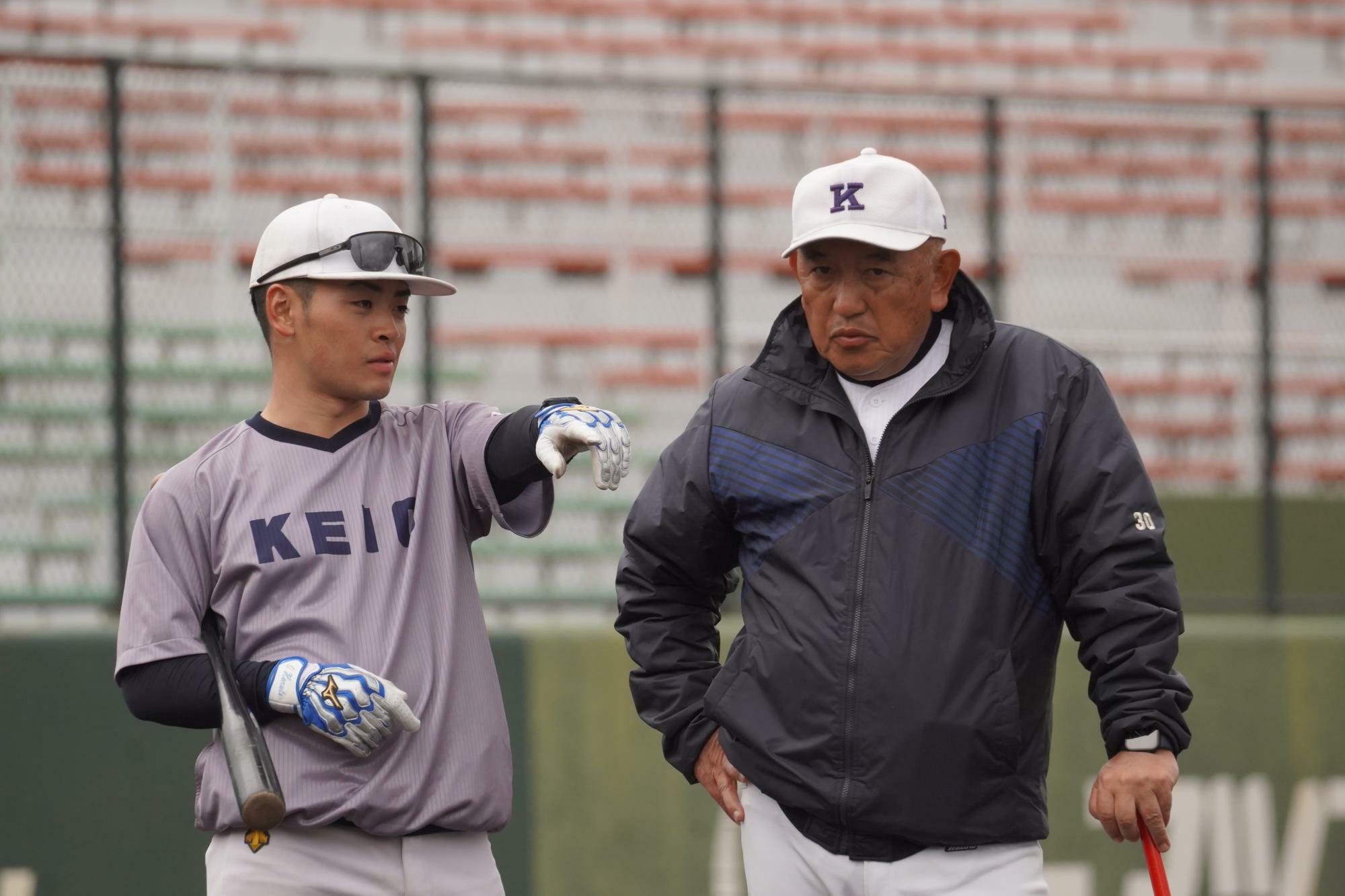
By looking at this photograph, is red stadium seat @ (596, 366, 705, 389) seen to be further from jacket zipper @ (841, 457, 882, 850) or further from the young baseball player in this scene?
jacket zipper @ (841, 457, 882, 850)

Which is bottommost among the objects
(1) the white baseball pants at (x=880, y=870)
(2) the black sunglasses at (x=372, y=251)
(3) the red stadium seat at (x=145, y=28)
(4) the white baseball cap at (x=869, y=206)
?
(1) the white baseball pants at (x=880, y=870)

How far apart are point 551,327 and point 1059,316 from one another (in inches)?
94.6

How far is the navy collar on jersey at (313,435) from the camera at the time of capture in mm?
3170

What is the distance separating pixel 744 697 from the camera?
10.2ft

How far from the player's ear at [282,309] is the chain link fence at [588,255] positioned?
2745mm

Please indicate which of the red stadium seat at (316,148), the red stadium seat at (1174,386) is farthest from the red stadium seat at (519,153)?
the red stadium seat at (1174,386)

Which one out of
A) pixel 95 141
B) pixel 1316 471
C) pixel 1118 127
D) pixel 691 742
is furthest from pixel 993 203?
pixel 691 742

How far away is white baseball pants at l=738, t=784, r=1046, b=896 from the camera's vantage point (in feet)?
9.69

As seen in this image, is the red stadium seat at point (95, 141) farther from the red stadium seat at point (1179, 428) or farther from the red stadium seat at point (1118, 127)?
the red stadium seat at point (1179, 428)

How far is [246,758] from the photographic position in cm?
288

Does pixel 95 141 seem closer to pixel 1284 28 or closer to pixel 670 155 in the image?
pixel 670 155

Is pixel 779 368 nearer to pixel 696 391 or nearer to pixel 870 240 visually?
pixel 870 240

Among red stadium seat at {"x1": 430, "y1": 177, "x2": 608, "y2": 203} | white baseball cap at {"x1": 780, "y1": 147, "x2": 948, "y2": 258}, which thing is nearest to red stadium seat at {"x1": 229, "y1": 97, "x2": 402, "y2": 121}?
red stadium seat at {"x1": 430, "y1": 177, "x2": 608, "y2": 203}

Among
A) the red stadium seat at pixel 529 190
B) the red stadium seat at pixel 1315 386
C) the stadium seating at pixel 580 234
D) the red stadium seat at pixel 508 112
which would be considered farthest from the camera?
the red stadium seat at pixel 529 190
